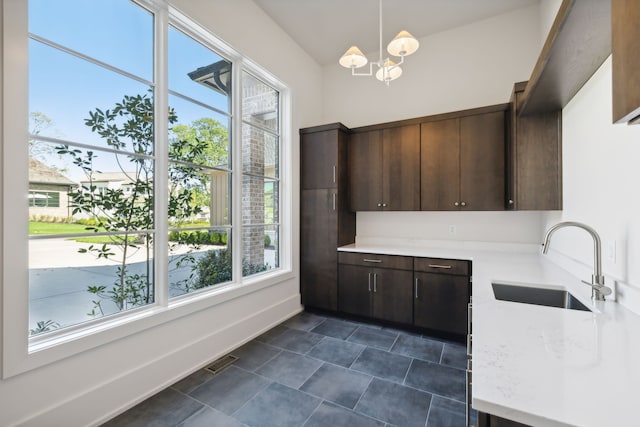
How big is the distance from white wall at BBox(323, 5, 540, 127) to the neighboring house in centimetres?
337

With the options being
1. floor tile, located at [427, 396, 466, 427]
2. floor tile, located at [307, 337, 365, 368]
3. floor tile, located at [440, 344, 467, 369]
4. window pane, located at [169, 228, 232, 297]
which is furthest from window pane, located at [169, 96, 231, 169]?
floor tile, located at [440, 344, 467, 369]

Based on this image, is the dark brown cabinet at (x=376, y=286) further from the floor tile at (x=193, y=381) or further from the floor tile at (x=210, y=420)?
the floor tile at (x=210, y=420)

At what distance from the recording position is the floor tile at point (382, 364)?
2.27 meters

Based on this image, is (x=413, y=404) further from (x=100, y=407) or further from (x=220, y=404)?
(x=100, y=407)

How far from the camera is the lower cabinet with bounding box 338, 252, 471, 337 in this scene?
287cm

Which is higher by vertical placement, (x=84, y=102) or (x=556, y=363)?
(x=84, y=102)

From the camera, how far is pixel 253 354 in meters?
2.60

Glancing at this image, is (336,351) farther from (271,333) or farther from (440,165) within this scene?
(440,165)

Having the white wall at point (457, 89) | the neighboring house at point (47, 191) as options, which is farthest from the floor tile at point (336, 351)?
the neighboring house at point (47, 191)

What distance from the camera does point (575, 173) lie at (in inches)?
82.7

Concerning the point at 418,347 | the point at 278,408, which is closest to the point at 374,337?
the point at 418,347

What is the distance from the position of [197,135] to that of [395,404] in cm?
262

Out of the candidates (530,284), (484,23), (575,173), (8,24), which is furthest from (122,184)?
(484,23)

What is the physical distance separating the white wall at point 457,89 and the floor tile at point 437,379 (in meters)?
1.62
